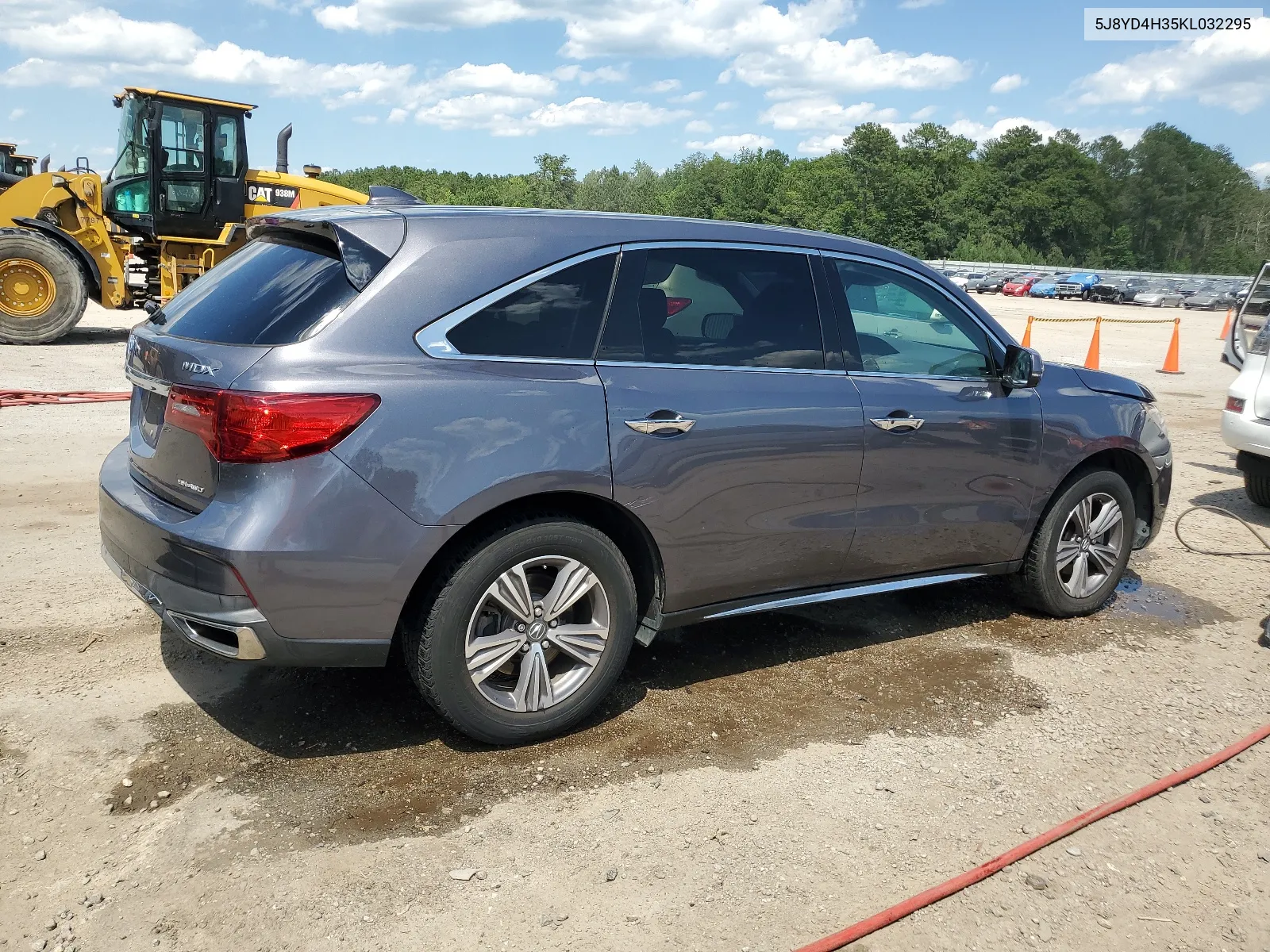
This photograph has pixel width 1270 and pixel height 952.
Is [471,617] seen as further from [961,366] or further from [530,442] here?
[961,366]

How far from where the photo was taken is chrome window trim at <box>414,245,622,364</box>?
347 centimetres

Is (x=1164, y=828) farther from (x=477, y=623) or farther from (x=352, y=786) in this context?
(x=352, y=786)

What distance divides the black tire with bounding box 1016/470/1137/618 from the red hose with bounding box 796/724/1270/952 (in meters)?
1.26

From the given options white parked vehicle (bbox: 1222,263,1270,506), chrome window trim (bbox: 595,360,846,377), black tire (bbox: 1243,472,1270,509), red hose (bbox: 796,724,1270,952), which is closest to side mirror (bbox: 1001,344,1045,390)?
chrome window trim (bbox: 595,360,846,377)

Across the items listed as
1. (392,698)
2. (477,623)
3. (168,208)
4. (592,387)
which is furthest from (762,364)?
(168,208)

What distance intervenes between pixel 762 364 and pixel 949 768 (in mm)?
1638

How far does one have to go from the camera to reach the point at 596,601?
385 centimetres

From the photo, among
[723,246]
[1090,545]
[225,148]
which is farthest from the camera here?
[225,148]

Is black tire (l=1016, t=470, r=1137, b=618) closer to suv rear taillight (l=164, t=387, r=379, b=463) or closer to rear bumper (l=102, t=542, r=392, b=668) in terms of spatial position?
rear bumper (l=102, t=542, r=392, b=668)

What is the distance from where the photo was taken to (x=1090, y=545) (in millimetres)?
5480

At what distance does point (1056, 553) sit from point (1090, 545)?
273 millimetres

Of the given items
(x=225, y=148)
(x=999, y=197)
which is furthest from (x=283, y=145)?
(x=999, y=197)

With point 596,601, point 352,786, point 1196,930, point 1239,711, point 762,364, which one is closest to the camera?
point 1196,930

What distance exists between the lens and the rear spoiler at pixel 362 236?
3479mm
